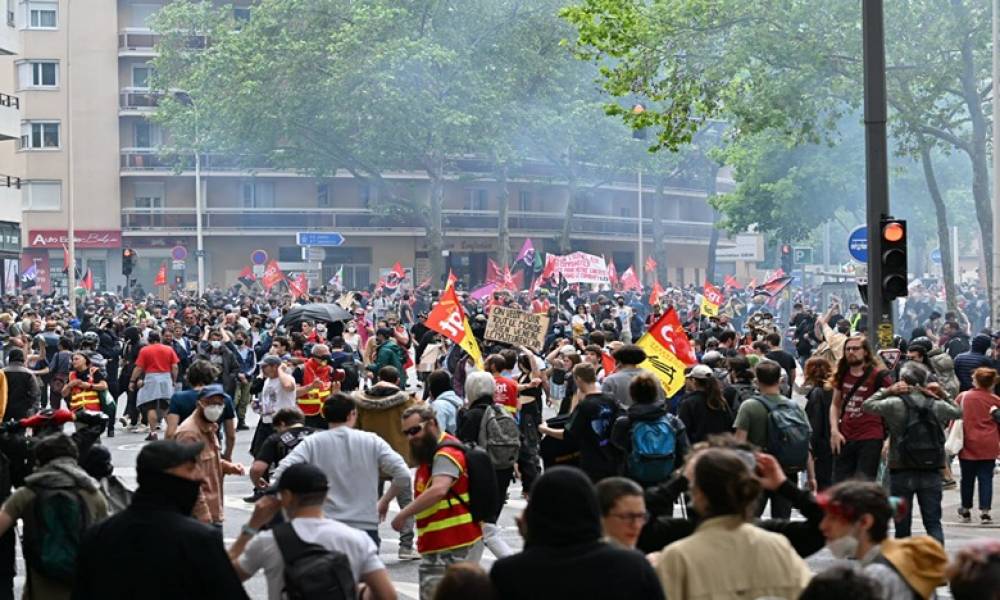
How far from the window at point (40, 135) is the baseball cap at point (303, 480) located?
7119 centimetres

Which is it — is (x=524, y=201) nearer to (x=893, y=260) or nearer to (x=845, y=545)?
(x=893, y=260)

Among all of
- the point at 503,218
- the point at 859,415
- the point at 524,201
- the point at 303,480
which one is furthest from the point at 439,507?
the point at 524,201

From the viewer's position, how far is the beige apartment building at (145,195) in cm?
7588

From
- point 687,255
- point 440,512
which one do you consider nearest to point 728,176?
point 687,255

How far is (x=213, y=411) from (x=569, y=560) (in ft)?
20.1

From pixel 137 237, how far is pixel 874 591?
74.7 m

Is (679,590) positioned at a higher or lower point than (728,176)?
lower

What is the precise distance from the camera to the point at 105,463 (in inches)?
346

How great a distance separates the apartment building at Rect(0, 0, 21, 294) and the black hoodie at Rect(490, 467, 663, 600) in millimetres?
50179

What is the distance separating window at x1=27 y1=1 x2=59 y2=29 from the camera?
248 feet

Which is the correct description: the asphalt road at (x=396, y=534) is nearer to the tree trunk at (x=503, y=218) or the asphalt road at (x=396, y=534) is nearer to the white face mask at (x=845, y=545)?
the white face mask at (x=845, y=545)

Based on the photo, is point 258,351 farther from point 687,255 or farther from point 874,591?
point 687,255

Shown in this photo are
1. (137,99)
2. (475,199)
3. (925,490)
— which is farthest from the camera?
(475,199)

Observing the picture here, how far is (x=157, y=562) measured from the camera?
6.33 m
